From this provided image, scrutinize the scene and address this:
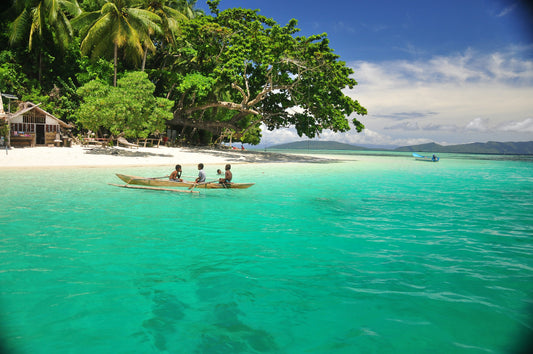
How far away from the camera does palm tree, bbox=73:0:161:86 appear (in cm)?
2700

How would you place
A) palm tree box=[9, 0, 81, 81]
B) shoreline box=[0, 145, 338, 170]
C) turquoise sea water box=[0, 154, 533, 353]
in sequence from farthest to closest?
1. palm tree box=[9, 0, 81, 81]
2. shoreline box=[0, 145, 338, 170]
3. turquoise sea water box=[0, 154, 533, 353]

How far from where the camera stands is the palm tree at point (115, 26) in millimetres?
27000

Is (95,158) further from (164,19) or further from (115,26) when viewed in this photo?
(164,19)

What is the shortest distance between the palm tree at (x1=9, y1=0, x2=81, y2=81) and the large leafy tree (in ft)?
30.5

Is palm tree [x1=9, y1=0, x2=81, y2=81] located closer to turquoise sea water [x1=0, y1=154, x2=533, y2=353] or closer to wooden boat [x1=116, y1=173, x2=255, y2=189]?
wooden boat [x1=116, y1=173, x2=255, y2=189]

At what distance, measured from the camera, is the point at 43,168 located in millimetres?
20375

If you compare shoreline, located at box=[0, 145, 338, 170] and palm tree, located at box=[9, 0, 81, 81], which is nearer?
shoreline, located at box=[0, 145, 338, 170]

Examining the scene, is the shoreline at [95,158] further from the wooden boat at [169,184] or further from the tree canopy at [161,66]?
the wooden boat at [169,184]

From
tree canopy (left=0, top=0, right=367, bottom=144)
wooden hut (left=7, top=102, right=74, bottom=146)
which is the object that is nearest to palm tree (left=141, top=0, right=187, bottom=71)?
tree canopy (left=0, top=0, right=367, bottom=144)

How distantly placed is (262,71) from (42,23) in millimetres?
18153

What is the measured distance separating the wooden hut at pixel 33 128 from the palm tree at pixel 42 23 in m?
6.04

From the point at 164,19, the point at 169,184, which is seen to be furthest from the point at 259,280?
the point at 164,19

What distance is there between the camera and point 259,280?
207 inches

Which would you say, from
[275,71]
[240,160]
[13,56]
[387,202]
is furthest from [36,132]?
[387,202]
